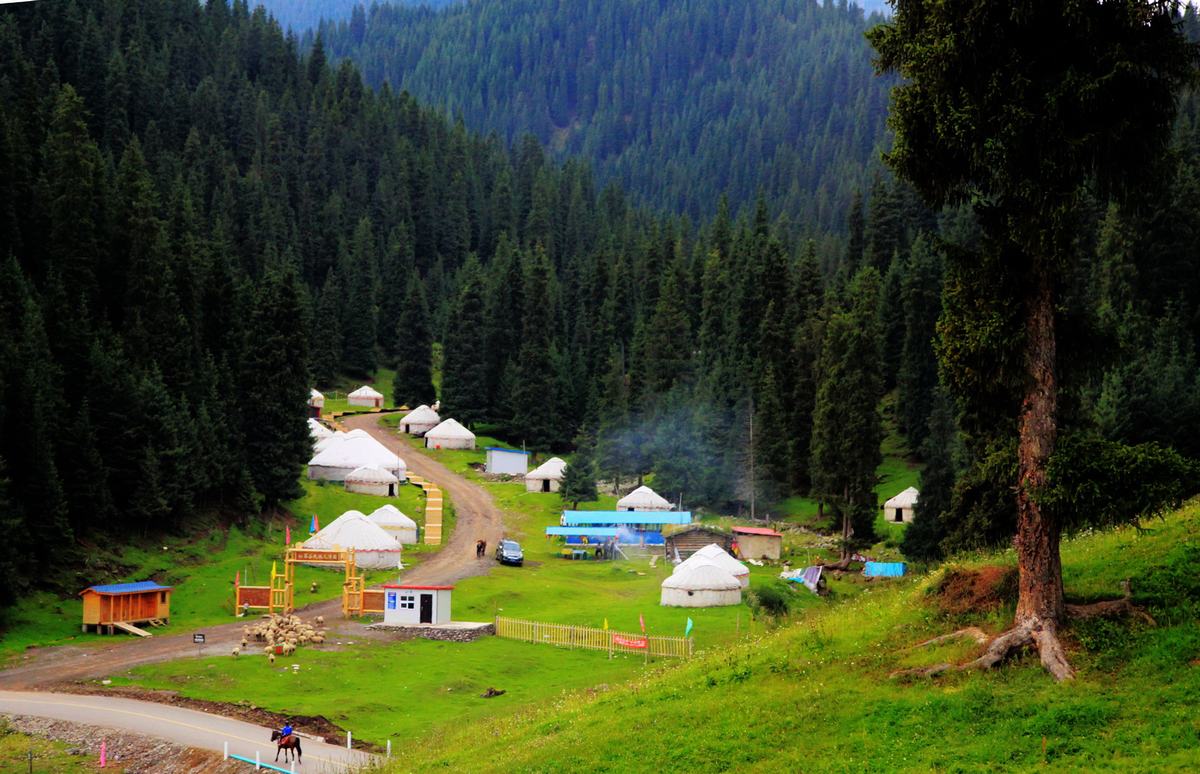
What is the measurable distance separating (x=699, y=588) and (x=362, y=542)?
18.3 metres

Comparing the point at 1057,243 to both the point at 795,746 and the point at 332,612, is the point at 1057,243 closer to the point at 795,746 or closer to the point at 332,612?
the point at 795,746

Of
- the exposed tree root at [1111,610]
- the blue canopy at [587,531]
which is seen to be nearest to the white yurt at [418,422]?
the blue canopy at [587,531]

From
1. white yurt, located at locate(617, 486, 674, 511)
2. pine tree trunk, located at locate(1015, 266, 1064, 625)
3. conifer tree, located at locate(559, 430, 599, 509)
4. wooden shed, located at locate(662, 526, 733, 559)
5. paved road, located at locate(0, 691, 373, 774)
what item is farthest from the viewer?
conifer tree, located at locate(559, 430, 599, 509)

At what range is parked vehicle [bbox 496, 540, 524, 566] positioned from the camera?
63.0 m

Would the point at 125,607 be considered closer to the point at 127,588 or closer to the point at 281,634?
the point at 127,588

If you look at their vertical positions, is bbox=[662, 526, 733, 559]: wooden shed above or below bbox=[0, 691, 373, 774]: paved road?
above

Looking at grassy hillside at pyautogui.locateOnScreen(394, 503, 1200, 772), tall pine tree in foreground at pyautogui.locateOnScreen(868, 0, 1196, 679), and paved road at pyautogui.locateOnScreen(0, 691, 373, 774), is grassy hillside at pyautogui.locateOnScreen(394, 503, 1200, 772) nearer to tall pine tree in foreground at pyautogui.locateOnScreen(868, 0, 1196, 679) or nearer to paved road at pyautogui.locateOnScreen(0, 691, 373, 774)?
tall pine tree in foreground at pyautogui.locateOnScreen(868, 0, 1196, 679)

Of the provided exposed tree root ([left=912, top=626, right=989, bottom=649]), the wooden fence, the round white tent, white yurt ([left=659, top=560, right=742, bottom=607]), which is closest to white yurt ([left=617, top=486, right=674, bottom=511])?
white yurt ([left=659, top=560, right=742, bottom=607])

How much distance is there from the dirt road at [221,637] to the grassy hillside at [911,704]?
18604mm

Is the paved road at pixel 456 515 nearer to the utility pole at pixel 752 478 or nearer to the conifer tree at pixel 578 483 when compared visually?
the conifer tree at pixel 578 483

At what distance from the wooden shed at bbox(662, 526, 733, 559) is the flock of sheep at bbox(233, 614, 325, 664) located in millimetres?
27845

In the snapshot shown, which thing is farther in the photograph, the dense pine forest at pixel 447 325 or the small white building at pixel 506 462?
the small white building at pixel 506 462

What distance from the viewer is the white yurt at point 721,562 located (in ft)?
180

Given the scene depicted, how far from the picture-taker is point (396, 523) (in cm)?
6681
